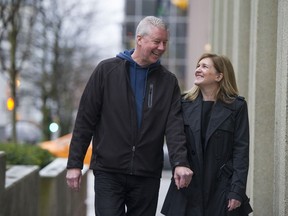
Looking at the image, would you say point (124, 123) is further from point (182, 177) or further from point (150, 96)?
point (182, 177)

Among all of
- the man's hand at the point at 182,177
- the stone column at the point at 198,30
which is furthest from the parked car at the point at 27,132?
the man's hand at the point at 182,177

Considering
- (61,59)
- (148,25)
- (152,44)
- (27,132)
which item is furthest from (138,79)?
(27,132)

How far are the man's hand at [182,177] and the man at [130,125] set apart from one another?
23 cm

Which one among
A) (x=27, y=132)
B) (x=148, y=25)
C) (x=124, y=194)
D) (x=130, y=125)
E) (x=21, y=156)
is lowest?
(x=27, y=132)

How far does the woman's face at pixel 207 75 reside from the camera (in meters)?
5.07

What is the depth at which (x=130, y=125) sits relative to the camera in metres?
5.10

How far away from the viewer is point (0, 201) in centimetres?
708

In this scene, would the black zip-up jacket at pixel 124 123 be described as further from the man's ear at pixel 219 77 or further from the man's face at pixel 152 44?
the man's ear at pixel 219 77

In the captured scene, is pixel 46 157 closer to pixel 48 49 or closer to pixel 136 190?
pixel 136 190

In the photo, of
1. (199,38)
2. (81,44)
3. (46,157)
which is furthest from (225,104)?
(81,44)

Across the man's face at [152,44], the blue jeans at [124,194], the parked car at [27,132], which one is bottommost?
the parked car at [27,132]

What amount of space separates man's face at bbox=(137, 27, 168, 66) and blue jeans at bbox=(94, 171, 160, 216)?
88 centimetres

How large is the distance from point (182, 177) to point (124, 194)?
64 centimetres

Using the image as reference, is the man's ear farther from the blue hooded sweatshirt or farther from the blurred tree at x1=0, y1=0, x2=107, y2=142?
the blurred tree at x1=0, y1=0, x2=107, y2=142
